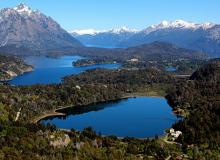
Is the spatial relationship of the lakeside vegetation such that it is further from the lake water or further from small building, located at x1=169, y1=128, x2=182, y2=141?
the lake water

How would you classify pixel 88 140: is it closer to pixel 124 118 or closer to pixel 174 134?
pixel 174 134

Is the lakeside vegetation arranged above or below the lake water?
above

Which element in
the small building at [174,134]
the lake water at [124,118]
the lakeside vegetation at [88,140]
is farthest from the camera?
the lake water at [124,118]

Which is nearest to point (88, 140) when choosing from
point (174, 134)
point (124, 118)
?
point (174, 134)

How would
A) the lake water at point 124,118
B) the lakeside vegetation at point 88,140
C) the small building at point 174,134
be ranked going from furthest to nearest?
the lake water at point 124,118, the small building at point 174,134, the lakeside vegetation at point 88,140

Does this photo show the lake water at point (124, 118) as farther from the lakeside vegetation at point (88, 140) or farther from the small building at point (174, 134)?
the lakeside vegetation at point (88, 140)

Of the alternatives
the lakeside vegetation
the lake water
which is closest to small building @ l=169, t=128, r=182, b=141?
the lakeside vegetation

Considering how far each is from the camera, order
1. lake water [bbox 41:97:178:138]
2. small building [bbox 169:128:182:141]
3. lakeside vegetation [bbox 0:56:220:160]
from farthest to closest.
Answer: lake water [bbox 41:97:178:138] < small building [bbox 169:128:182:141] < lakeside vegetation [bbox 0:56:220:160]

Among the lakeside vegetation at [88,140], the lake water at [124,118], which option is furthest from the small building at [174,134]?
the lake water at [124,118]

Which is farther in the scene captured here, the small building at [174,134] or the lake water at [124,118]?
the lake water at [124,118]

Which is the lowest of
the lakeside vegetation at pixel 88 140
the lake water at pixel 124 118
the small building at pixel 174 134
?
the lake water at pixel 124 118
